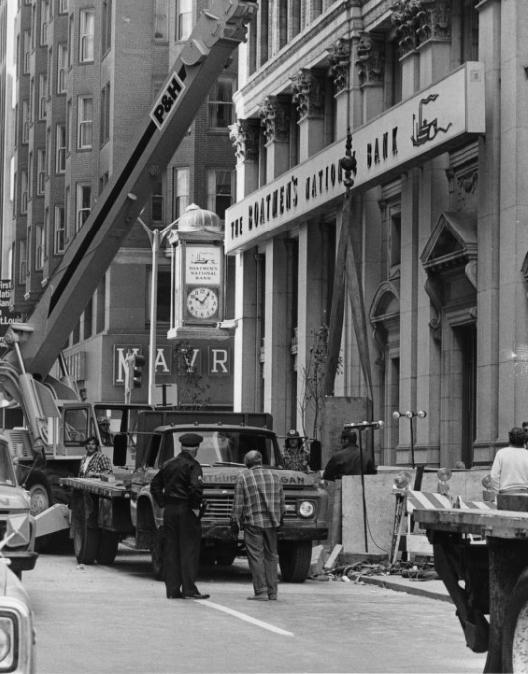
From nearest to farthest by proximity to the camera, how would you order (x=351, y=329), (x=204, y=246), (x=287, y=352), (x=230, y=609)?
(x=230, y=609)
(x=351, y=329)
(x=287, y=352)
(x=204, y=246)

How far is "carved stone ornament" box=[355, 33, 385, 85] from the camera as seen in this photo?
41.2m

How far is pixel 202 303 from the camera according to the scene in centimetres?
5641

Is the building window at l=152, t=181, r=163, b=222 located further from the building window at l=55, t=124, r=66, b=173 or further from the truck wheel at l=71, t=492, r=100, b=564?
the truck wheel at l=71, t=492, r=100, b=564

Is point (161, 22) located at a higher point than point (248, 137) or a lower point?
higher

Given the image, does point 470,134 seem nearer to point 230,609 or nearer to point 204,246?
point 230,609

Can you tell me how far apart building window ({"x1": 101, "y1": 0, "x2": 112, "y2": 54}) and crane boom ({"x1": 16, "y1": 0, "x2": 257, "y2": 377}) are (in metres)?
39.1

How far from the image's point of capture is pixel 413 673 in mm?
12648

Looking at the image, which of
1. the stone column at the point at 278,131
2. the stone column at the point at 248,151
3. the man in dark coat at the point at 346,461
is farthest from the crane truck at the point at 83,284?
the stone column at the point at 248,151

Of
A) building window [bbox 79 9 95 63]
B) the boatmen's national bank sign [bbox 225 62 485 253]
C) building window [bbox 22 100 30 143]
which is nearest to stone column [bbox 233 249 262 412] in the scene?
the boatmen's national bank sign [bbox 225 62 485 253]

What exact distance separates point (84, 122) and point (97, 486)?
1894 inches

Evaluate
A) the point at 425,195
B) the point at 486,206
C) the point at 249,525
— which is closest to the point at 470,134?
the point at 486,206

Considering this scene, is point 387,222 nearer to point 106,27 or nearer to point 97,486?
point 97,486

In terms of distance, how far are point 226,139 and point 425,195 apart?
97.9 feet

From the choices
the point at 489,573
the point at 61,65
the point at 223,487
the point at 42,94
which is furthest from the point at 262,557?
the point at 42,94
